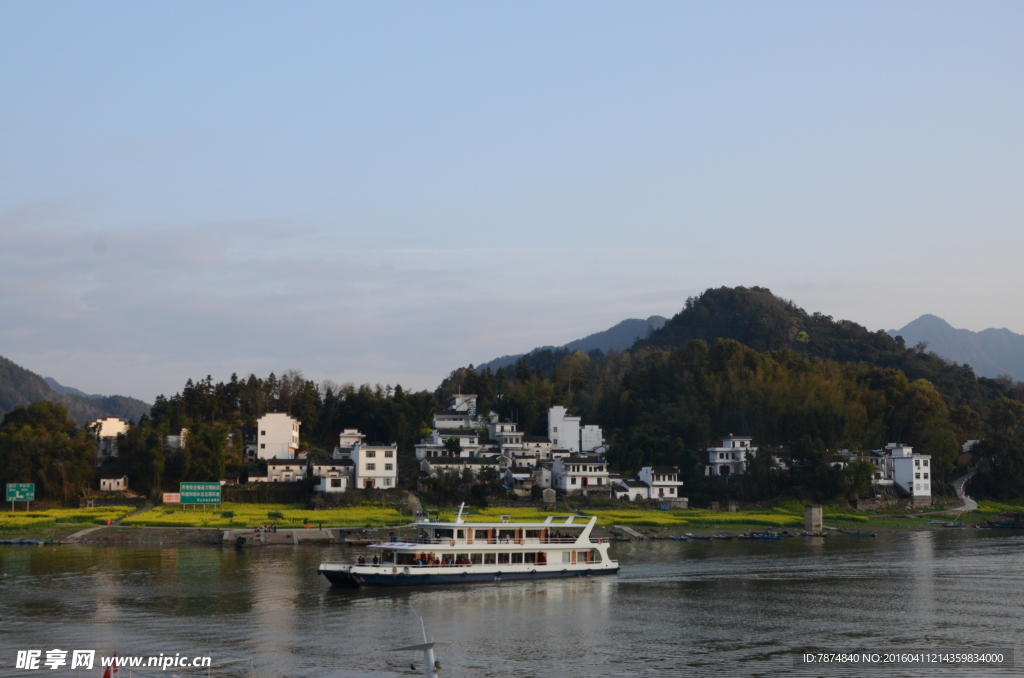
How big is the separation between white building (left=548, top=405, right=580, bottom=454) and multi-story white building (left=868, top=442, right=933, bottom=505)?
30886 millimetres

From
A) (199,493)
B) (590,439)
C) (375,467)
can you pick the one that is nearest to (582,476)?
(590,439)

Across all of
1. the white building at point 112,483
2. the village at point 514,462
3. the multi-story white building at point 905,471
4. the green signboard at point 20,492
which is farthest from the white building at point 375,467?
the multi-story white building at point 905,471

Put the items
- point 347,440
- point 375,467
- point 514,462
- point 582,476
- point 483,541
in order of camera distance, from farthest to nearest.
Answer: point 347,440, point 514,462, point 582,476, point 375,467, point 483,541

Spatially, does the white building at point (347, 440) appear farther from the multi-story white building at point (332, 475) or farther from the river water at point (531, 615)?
the river water at point (531, 615)

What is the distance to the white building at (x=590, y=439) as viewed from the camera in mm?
111688

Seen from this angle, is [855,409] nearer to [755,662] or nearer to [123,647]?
[755,662]

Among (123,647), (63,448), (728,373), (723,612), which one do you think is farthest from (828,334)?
(123,647)

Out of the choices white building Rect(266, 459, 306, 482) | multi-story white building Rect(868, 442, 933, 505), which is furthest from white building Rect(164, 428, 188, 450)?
multi-story white building Rect(868, 442, 933, 505)

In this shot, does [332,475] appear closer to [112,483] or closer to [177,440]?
[177,440]

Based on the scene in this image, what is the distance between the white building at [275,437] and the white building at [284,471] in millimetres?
5804

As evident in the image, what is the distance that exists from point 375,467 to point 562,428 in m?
25.3

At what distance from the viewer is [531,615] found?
135ft

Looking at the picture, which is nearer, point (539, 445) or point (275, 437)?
point (275, 437)

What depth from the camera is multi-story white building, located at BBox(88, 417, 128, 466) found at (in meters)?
95.9
